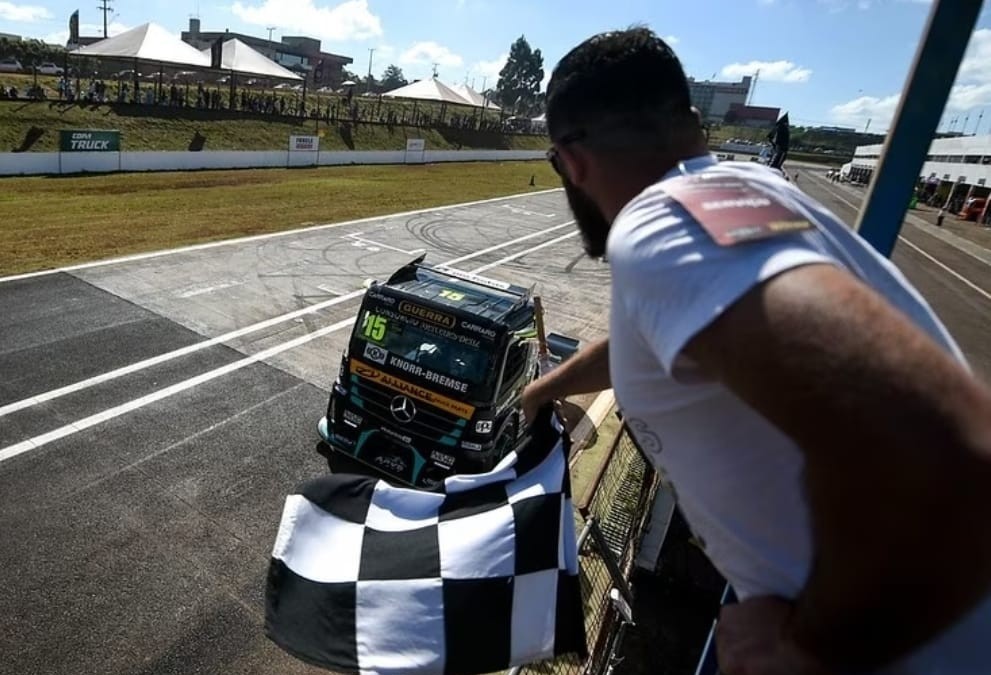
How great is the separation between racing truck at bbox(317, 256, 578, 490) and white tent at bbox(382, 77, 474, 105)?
4572cm

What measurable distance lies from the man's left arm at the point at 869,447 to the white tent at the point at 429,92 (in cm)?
5199

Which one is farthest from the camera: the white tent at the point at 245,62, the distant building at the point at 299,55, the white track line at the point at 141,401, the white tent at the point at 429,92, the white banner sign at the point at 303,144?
the distant building at the point at 299,55

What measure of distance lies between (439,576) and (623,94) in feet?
6.14

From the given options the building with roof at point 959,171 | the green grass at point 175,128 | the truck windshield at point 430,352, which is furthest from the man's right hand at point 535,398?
the building with roof at point 959,171

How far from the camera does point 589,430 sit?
9484mm

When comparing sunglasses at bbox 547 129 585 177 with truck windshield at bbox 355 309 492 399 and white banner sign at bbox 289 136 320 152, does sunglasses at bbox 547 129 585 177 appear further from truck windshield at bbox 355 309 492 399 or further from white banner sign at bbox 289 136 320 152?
white banner sign at bbox 289 136 320 152

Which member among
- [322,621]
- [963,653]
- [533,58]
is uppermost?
[533,58]

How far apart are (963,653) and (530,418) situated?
5.20 ft

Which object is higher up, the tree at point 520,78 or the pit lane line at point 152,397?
the tree at point 520,78

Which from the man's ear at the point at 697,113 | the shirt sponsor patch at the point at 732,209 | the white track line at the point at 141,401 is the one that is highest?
the man's ear at the point at 697,113

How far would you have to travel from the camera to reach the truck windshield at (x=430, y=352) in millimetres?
6945

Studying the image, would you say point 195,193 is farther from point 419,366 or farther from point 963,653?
point 963,653

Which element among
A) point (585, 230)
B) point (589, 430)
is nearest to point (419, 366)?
point (589, 430)

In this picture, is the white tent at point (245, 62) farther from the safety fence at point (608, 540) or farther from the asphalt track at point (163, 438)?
the safety fence at point (608, 540)
